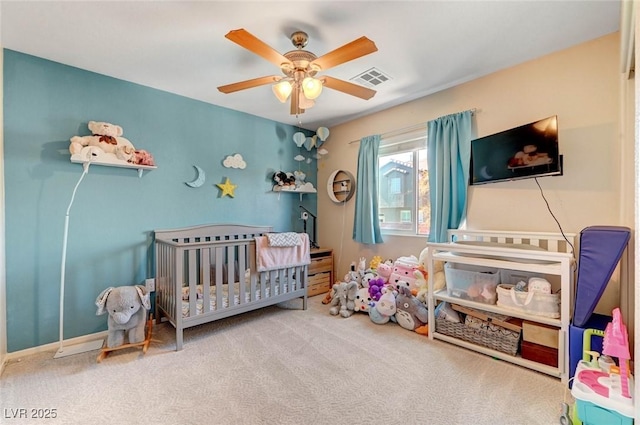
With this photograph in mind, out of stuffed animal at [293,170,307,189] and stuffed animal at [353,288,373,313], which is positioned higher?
stuffed animal at [293,170,307,189]

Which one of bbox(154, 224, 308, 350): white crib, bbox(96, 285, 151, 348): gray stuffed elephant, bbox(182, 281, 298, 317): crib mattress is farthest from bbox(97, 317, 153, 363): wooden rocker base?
bbox(182, 281, 298, 317): crib mattress

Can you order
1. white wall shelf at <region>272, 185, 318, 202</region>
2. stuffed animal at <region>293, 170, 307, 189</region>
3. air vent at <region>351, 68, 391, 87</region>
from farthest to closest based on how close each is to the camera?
stuffed animal at <region>293, 170, 307, 189</region>, white wall shelf at <region>272, 185, 318, 202</region>, air vent at <region>351, 68, 391, 87</region>

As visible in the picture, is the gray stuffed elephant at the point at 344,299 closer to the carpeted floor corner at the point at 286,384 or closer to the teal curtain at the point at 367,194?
the carpeted floor corner at the point at 286,384

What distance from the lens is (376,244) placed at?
3500mm

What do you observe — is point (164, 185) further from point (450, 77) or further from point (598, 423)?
point (598, 423)

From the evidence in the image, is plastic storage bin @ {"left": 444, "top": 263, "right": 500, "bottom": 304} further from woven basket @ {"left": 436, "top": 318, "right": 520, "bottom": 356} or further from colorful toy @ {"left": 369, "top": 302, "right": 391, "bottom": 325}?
colorful toy @ {"left": 369, "top": 302, "right": 391, "bottom": 325}

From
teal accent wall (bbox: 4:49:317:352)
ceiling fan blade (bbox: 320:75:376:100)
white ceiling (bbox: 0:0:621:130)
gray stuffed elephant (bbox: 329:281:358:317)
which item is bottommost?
gray stuffed elephant (bbox: 329:281:358:317)

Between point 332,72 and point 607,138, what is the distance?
213cm

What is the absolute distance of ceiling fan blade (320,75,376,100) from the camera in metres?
1.95

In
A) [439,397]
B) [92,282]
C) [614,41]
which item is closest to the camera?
[439,397]

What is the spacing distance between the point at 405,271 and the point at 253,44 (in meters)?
2.43

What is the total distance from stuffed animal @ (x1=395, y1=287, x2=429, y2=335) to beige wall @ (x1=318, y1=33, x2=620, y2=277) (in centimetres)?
92

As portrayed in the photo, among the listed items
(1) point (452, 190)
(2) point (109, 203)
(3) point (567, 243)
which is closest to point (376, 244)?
(1) point (452, 190)

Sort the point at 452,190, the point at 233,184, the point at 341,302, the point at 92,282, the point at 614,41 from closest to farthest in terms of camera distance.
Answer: the point at 614,41
the point at 92,282
the point at 452,190
the point at 341,302
the point at 233,184
